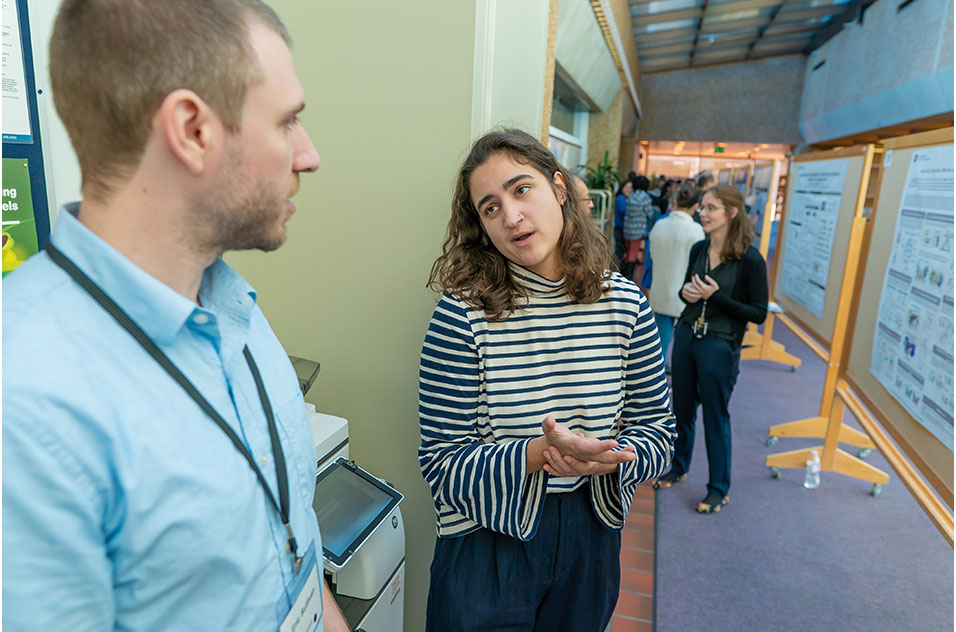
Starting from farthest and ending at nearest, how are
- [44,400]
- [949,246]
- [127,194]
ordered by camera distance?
[949,246] < [127,194] < [44,400]

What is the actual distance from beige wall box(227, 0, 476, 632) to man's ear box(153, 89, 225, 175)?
3.02ft

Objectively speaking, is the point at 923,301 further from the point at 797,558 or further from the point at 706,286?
the point at 797,558

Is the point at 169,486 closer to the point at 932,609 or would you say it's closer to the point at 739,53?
the point at 932,609

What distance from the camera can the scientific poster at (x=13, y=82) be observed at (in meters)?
1.04

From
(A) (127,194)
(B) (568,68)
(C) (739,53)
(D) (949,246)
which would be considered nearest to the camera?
(A) (127,194)

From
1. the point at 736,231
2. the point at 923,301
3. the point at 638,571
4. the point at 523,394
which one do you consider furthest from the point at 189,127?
the point at 736,231

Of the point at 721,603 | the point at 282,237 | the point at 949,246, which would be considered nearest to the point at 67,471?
the point at 282,237

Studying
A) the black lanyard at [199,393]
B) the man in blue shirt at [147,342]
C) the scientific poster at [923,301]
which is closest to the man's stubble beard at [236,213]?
the man in blue shirt at [147,342]

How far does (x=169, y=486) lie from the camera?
0.60 m

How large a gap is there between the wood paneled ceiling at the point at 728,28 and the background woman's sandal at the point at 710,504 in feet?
25.4

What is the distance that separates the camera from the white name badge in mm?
781

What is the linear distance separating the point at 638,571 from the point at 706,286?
135 cm

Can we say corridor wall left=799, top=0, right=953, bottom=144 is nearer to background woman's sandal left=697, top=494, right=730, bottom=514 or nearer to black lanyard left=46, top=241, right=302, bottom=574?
background woman's sandal left=697, top=494, right=730, bottom=514

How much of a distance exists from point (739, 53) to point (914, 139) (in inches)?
468
